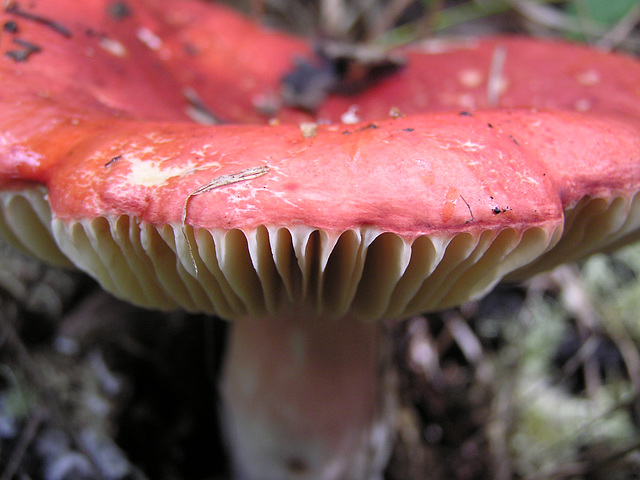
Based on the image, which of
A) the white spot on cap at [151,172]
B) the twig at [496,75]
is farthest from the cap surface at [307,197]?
the twig at [496,75]

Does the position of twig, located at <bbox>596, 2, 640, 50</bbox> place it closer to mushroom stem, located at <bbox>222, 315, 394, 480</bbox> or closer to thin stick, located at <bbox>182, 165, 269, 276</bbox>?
mushroom stem, located at <bbox>222, 315, 394, 480</bbox>

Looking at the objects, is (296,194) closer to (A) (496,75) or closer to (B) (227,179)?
(B) (227,179)

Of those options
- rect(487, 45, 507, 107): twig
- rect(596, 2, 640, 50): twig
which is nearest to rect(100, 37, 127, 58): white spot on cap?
rect(487, 45, 507, 107): twig

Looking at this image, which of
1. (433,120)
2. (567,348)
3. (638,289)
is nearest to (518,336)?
(567,348)

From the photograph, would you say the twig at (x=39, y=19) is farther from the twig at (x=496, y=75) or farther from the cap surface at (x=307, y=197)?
the twig at (x=496, y=75)

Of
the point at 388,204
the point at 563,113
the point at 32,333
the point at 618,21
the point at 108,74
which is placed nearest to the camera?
the point at 388,204

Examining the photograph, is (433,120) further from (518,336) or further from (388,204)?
(518,336)

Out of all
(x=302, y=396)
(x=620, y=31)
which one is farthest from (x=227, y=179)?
(x=620, y=31)
